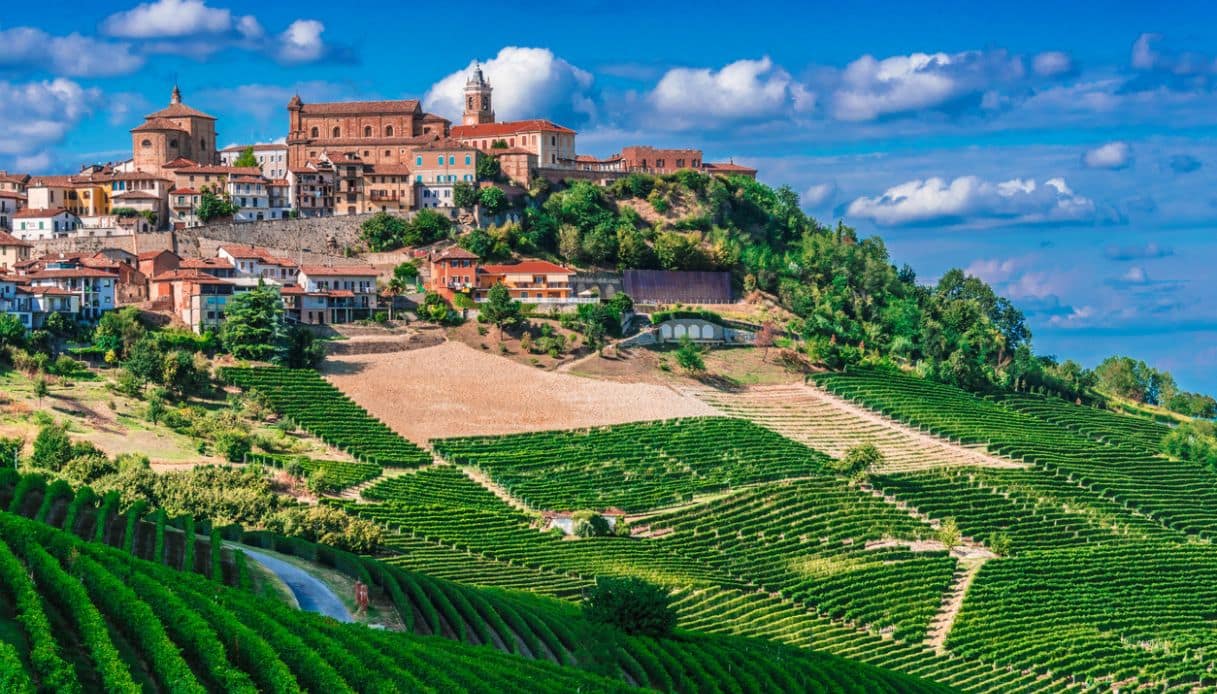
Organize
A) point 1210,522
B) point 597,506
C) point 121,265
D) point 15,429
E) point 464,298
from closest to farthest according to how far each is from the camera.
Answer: point 15,429
point 597,506
point 1210,522
point 121,265
point 464,298

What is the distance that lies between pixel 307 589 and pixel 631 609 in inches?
298

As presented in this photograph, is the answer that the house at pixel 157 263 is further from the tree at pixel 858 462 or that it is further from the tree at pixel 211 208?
the tree at pixel 858 462

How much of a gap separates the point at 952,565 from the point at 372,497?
19092mm

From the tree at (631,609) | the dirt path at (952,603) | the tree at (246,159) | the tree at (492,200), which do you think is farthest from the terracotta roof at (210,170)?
the tree at (631,609)

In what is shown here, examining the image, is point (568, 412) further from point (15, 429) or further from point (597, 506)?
point (15, 429)

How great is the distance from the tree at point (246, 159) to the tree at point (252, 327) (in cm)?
2179

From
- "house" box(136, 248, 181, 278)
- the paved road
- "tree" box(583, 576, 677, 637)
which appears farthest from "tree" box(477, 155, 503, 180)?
"tree" box(583, 576, 677, 637)

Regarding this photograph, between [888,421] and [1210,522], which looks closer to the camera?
[1210,522]

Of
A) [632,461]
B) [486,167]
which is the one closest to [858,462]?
[632,461]

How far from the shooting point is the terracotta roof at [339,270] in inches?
2815

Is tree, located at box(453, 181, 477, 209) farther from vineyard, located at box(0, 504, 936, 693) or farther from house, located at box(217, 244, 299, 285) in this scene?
vineyard, located at box(0, 504, 936, 693)

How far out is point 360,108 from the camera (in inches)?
3533

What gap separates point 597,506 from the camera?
57562mm

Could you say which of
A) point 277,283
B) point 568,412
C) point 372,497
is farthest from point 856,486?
point 277,283
